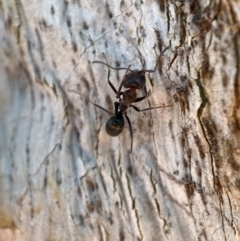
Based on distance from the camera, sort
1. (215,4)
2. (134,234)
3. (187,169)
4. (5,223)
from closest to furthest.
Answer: (215,4) < (187,169) < (134,234) < (5,223)

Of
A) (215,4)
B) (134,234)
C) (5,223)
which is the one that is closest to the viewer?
(215,4)

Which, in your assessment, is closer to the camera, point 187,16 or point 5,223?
point 187,16

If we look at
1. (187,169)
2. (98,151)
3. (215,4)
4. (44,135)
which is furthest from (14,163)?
(215,4)

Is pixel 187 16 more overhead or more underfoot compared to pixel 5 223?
more overhead

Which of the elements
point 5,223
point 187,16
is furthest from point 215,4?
point 5,223

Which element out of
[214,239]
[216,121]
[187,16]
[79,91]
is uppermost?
[187,16]

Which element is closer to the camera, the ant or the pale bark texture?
the pale bark texture

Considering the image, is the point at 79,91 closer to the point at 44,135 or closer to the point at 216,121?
the point at 44,135

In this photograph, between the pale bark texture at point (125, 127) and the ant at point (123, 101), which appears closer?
the pale bark texture at point (125, 127)
